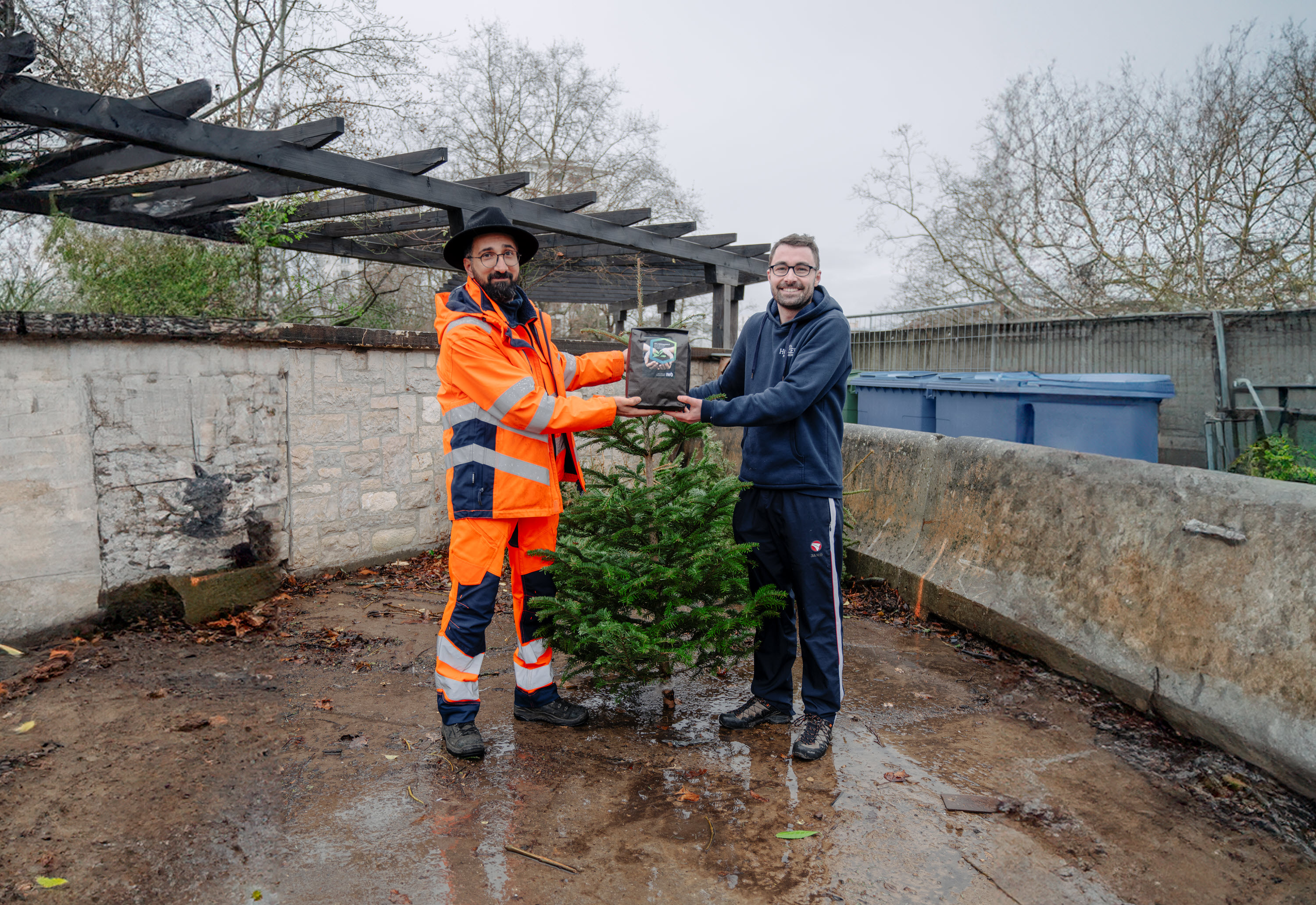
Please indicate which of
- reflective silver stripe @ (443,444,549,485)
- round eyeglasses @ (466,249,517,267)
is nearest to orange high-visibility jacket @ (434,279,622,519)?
reflective silver stripe @ (443,444,549,485)

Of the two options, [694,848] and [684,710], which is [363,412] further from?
→ [694,848]

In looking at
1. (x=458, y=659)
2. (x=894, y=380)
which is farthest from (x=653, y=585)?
(x=894, y=380)

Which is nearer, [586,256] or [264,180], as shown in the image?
[264,180]

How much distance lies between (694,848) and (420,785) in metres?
1.12

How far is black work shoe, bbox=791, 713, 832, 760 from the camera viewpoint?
3.17 meters

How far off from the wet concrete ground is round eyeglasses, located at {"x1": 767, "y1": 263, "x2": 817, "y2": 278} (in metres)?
2.04

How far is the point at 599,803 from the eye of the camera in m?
2.84

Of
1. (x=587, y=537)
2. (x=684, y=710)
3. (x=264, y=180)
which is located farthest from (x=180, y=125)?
(x=684, y=710)

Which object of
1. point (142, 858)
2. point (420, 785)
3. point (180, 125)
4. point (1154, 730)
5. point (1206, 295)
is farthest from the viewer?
point (1206, 295)

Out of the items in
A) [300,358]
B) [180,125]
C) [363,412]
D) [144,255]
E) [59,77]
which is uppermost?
[59,77]

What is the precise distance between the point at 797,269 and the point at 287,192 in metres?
5.06

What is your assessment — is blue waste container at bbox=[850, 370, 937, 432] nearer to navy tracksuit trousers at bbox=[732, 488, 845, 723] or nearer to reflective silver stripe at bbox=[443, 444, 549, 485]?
navy tracksuit trousers at bbox=[732, 488, 845, 723]

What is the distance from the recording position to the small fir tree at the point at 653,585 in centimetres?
322

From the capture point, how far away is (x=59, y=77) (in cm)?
570
